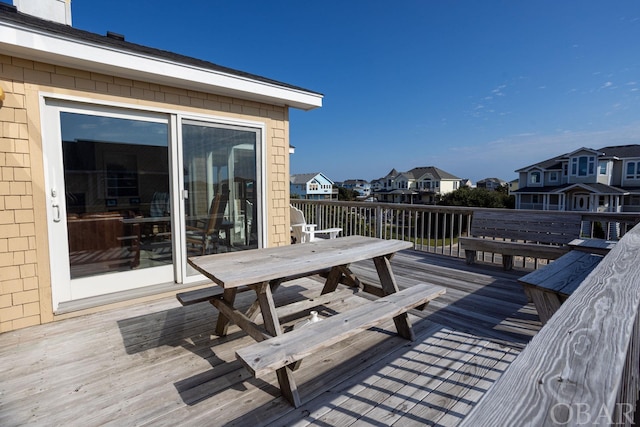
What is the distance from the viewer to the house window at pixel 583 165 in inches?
846

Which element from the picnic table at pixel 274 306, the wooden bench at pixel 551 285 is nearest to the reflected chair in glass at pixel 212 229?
the picnic table at pixel 274 306

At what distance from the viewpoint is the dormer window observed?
25.2 meters

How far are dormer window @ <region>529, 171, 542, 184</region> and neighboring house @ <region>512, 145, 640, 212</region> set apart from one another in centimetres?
87

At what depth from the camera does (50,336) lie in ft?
8.64

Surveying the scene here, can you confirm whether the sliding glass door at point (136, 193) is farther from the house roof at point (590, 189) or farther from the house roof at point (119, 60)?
the house roof at point (590, 189)

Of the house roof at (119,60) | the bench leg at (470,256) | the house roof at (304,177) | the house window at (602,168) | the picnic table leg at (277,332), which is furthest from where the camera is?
the house roof at (304,177)

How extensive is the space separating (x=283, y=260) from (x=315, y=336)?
69 centimetres

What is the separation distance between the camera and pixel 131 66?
3002 millimetres

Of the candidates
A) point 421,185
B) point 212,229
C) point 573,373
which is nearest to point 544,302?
point 573,373

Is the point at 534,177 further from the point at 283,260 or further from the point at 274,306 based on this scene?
the point at 274,306

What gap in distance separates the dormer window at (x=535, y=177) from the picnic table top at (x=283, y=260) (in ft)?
92.8

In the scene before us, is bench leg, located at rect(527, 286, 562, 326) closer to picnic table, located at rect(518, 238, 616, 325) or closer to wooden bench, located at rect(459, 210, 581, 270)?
picnic table, located at rect(518, 238, 616, 325)

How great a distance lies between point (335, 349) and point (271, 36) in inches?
463

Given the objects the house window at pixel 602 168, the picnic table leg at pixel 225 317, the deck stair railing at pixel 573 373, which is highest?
the house window at pixel 602 168
